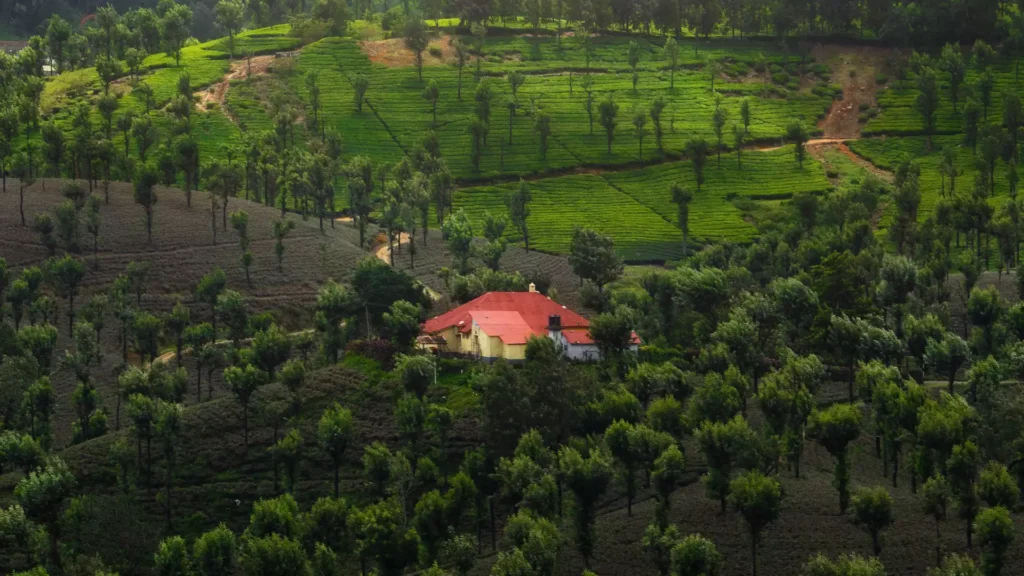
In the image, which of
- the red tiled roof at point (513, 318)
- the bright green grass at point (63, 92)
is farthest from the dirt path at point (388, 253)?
the bright green grass at point (63, 92)

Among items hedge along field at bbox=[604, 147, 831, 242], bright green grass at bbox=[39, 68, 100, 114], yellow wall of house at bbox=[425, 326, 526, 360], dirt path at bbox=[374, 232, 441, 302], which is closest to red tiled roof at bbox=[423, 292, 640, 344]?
yellow wall of house at bbox=[425, 326, 526, 360]

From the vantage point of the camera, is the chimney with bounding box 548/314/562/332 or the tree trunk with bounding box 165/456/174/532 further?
the chimney with bounding box 548/314/562/332

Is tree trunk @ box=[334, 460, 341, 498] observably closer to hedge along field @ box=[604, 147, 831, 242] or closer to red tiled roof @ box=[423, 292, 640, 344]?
red tiled roof @ box=[423, 292, 640, 344]

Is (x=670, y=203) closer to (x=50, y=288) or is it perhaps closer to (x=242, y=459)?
(x=50, y=288)

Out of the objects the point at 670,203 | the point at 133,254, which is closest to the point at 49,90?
the point at 133,254

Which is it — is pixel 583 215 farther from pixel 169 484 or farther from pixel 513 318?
pixel 169 484

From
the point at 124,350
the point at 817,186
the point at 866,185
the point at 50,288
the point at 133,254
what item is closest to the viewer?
the point at 124,350

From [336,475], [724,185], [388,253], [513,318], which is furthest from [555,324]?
[724,185]
